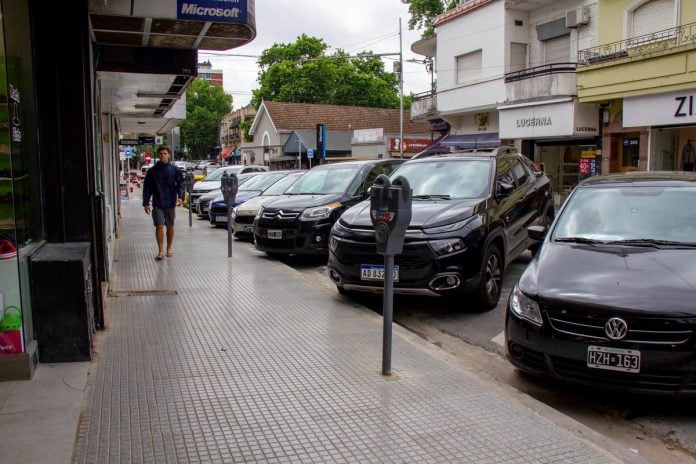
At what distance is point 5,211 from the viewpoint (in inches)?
177

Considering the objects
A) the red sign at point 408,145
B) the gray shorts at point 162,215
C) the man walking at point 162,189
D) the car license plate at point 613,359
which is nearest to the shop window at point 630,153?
the man walking at point 162,189

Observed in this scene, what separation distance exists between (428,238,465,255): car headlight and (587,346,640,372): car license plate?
2501 millimetres

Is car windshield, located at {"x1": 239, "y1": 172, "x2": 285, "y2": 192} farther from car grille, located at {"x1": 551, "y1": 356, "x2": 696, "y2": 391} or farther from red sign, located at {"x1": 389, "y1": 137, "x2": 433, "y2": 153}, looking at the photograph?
red sign, located at {"x1": 389, "y1": 137, "x2": 433, "y2": 153}

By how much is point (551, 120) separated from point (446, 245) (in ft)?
52.1

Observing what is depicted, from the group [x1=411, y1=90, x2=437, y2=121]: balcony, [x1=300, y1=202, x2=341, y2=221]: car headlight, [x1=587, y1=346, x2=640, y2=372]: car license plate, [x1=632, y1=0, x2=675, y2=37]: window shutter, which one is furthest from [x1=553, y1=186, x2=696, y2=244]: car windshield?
[x1=411, y1=90, x2=437, y2=121]: balcony

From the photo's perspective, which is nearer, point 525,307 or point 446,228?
point 525,307

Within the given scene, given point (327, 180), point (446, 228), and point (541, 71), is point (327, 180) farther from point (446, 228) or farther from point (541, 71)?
point (541, 71)

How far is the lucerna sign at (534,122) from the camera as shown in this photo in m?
21.2

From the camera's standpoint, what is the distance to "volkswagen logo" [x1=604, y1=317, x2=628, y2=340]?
4230 mm

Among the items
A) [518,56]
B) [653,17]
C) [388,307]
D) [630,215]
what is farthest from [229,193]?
[518,56]

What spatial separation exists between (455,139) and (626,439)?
961 inches

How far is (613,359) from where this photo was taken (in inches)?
167

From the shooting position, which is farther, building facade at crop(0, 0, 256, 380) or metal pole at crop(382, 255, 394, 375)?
metal pole at crop(382, 255, 394, 375)

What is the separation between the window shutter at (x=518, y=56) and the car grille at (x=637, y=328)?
21.0 metres
